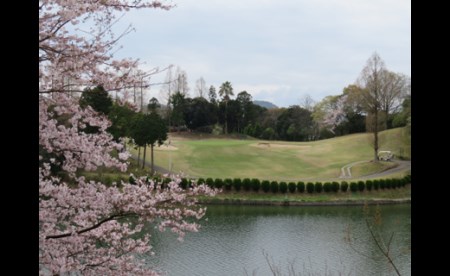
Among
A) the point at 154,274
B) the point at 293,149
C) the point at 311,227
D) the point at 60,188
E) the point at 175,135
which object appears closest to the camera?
the point at 60,188

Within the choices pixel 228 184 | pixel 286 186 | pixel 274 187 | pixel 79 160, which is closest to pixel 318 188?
pixel 286 186

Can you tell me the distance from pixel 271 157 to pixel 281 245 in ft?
70.3

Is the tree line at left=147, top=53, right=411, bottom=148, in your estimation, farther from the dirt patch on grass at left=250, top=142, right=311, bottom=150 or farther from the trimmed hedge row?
the trimmed hedge row

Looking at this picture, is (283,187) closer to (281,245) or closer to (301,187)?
(301,187)

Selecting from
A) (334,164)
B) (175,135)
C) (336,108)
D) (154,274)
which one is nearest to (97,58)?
(154,274)

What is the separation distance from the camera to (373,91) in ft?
114

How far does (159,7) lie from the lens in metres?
4.12

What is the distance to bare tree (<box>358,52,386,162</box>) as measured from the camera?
33500 millimetres

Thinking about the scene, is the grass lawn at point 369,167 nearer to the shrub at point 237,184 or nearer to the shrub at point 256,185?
the shrub at point 256,185

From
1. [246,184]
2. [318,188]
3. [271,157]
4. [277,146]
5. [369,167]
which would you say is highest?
[277,146]

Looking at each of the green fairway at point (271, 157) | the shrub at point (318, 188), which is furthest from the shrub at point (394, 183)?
the shrub at point (318, 188)

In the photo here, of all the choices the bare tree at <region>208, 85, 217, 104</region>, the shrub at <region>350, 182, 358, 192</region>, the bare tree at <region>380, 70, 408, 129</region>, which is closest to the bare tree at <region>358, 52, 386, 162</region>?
the bare tree at <region>380, 70, 408, 129</region>

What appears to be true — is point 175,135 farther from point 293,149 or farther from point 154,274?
point 154,274
